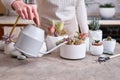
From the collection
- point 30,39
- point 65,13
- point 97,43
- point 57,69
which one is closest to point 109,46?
point 97,43

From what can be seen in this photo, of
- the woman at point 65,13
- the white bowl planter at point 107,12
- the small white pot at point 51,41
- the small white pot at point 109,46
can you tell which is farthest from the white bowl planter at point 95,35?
the white bowl planter at point 107,12

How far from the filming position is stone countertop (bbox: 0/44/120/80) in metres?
0.93

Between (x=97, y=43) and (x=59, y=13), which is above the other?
(x=59, y=13)

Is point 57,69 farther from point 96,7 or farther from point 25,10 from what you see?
point 96,7

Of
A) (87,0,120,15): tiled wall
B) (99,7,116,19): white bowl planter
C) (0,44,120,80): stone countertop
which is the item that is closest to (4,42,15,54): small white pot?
(0,44,120,80): stone countertop

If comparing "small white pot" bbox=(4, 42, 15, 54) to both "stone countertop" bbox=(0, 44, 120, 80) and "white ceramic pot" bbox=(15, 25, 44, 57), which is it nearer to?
"stone countertop" bbox=(0, 44, 120, 80)

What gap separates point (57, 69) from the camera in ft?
3.35

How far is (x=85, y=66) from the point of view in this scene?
1.06 metres

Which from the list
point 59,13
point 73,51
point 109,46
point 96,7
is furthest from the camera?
point 96,7

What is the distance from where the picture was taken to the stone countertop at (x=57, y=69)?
933 millimetres

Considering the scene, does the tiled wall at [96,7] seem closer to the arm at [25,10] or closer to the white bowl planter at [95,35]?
the white bowl planter at [95,35]

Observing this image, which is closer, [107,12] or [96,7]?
[107,12]

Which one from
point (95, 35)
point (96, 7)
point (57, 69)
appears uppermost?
point (96, 7)

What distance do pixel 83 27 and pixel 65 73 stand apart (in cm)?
81
